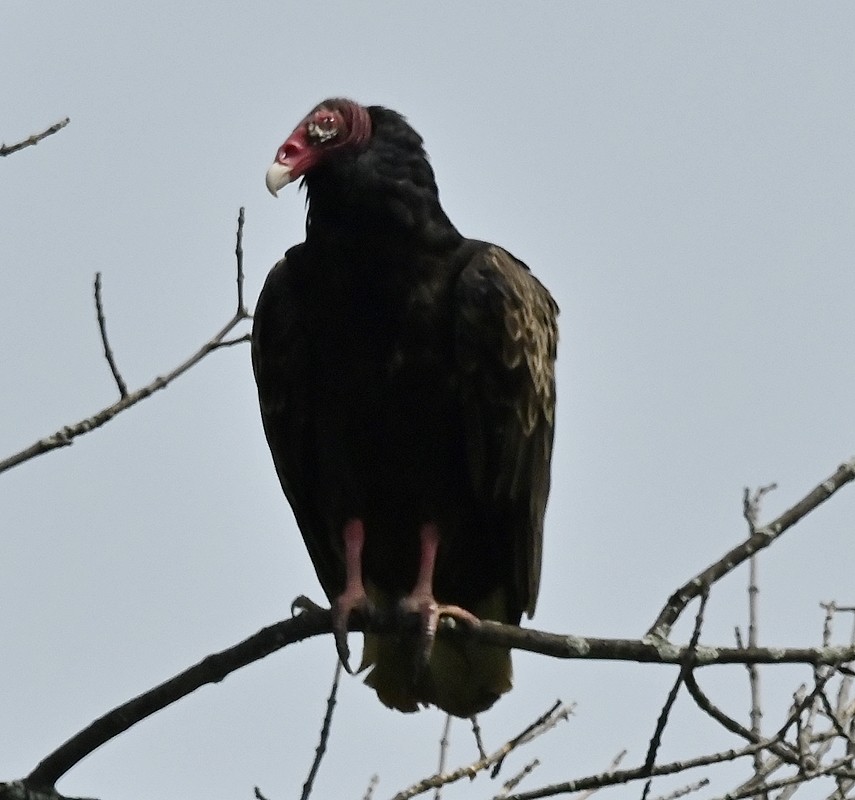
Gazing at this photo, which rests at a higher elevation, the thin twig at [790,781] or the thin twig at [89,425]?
the thin twig at [89,425]

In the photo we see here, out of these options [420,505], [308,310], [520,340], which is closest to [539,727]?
[420,505]

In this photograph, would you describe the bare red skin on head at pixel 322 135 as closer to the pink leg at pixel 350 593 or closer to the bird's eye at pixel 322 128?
the bird's eye at pixel 322 128

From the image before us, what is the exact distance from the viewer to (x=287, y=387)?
4289 mm

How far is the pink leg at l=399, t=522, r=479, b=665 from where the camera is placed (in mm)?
3883

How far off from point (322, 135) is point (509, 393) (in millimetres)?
1002

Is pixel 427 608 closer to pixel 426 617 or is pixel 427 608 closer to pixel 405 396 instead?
pixel 426 617

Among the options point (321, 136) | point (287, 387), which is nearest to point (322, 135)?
point (321, 136)

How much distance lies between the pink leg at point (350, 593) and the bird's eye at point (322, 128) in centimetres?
118

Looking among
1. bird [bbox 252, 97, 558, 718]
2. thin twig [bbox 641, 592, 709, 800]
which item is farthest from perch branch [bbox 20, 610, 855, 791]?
bird [bbox 252, 97, 558, 718]

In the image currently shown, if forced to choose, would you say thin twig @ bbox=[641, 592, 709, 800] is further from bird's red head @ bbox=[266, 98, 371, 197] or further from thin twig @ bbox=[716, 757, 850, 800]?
bird's red head @ bbox=[266, 98, 371, 197]

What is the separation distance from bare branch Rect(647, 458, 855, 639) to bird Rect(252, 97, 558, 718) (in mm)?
770

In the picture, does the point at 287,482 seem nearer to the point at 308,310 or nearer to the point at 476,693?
the point at 308,310

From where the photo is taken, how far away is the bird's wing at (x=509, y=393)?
4.12 meters

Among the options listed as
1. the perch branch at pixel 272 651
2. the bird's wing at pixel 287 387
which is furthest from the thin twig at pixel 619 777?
the bird's wing at pixel 287 387
